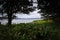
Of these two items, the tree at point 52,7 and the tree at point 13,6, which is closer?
the tree at point 13,6

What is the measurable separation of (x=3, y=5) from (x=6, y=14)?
Result: 0.78m

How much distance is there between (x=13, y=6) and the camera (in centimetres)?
965

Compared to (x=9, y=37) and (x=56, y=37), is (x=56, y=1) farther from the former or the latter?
(x=9, y=37)

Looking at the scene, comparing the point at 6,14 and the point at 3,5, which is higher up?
the point at 3,5

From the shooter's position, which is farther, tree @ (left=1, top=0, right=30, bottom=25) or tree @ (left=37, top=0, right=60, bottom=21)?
tree @ (left=37, top=0, right=60, bottom=21)

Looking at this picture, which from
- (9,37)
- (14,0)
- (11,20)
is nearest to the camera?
(9,37)

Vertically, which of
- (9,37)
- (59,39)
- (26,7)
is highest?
(26,7)

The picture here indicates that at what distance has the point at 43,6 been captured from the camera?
1229cm

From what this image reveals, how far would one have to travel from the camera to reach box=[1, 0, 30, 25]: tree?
9583 millimetres

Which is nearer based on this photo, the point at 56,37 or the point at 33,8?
the point at 56,37

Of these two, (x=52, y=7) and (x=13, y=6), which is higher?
(x=13, y=6)

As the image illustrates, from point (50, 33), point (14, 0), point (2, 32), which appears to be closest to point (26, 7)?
point (14, 0)

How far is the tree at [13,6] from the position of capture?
31.4ft

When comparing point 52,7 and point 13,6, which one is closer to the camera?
point 13,6
